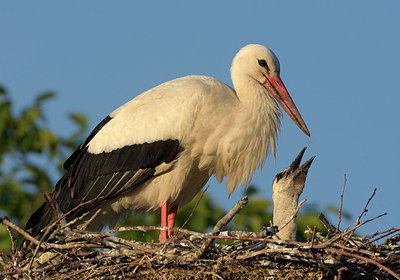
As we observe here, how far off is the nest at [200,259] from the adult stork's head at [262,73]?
5.92 feet

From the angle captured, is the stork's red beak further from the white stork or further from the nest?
the nest

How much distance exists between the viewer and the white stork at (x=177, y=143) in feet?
20.2

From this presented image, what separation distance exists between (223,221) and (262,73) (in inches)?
97.1

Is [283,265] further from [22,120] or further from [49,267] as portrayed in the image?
[22,120]

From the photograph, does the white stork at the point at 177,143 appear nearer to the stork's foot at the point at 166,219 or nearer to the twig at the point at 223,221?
the stork's foot at the point at 166,219

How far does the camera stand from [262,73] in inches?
258

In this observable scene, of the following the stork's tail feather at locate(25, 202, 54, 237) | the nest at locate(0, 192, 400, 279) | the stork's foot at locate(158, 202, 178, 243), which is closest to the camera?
the nest at locate(0, 192, 400, 279)

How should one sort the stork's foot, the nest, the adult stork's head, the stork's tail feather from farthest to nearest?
the adult stork's head → the stork's tail feather → the stork's foot → the nest

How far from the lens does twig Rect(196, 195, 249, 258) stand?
4312mm

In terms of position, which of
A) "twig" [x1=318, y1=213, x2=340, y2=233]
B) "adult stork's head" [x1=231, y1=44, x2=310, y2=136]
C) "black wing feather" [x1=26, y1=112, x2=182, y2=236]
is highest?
"adult stork's head" [x1=231, y1=44, x2=310, y2=136]

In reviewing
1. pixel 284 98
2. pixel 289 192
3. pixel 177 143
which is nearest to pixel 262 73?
pixel 284 98

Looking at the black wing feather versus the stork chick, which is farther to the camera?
the black wing feather

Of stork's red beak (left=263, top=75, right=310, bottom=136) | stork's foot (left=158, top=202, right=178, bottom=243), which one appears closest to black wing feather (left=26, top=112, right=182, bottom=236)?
stork's foot (left=158, top=202, right=178, bottom=243)

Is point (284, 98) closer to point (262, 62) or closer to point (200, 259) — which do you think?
point (262, 62)
